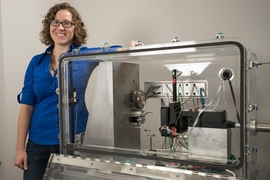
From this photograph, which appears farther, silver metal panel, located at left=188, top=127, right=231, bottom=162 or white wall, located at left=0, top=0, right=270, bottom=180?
white wall, located at left=0, top=0, right=270, bottom=180

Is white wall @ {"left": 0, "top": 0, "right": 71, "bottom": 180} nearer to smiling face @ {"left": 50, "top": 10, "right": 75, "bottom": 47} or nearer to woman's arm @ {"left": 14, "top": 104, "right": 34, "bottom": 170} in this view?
Answer: woman's arm @ {"left": 14, "top": 104, "right": 34, "bottom": 170}

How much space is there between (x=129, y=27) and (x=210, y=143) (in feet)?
4.39

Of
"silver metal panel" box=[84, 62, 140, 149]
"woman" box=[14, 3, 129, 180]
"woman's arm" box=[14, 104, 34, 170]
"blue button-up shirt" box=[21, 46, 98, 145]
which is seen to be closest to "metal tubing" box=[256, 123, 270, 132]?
"silver metal panel" box=[84, 62, 140, 149]

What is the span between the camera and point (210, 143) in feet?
2.79

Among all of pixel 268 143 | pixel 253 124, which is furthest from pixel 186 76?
pixel 268 143

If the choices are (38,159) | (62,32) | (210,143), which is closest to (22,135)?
(38,159)

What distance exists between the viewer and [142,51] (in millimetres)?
972

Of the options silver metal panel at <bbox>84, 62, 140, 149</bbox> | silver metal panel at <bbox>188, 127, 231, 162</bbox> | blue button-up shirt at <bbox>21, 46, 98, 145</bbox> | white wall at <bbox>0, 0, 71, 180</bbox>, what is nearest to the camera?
silver metal panel at <bbox>188, 127, 231, 162</bbox>

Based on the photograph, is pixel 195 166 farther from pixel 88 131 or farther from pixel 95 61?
pixel 95 61

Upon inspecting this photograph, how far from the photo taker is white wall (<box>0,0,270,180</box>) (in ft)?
4.89

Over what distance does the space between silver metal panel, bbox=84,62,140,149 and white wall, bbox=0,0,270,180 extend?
0.73 meters

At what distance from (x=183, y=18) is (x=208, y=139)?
1.08 m

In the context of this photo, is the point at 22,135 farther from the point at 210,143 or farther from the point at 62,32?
the point at 210,143

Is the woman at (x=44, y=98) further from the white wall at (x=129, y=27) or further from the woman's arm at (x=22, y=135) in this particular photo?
the white wall at (x=129, y=27)
